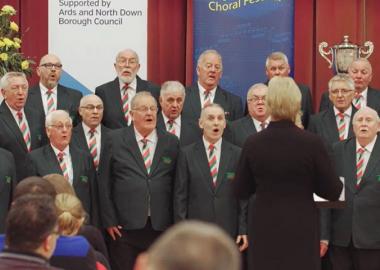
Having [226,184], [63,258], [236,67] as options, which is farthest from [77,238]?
[236,67]

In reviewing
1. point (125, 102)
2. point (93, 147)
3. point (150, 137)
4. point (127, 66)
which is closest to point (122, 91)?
point (125, 102)

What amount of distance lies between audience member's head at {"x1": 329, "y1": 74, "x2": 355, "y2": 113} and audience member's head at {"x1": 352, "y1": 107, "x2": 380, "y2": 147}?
43cm

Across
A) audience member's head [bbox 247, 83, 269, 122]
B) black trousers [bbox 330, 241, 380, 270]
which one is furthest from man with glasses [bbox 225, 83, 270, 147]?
black trousers [bbox 330, 241, 380, 270]

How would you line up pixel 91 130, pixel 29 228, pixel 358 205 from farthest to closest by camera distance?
1. pixel 91 130
2. pixel 358 205
3. pixel 29 228

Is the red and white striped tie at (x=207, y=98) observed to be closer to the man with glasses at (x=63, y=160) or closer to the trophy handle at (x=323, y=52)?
the man with glasses at (x=63, y=160)

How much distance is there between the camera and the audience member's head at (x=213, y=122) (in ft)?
22.1

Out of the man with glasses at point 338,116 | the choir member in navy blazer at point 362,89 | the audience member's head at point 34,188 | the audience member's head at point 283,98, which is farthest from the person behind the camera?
the choir member in navy blazer at point 362,89

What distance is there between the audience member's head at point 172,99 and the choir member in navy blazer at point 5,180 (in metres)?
1.31

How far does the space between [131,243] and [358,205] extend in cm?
173

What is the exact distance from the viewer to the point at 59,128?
675 centimetres

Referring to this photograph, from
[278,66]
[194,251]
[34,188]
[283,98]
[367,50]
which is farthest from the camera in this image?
[367,50]

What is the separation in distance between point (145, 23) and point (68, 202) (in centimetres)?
610

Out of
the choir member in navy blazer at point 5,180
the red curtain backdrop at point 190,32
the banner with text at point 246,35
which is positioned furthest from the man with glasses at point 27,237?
the red curtain backdrop at point 190,32

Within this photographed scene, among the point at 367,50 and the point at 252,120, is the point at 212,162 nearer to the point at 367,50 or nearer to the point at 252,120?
the point at 252,120
